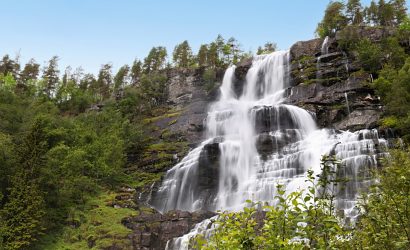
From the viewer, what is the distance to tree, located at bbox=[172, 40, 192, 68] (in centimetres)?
8303

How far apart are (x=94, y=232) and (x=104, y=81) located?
222 ft

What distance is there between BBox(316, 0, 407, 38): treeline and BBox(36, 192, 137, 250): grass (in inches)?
1811

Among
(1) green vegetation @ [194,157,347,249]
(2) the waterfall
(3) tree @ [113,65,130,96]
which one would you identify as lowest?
(1) green vegetation @ [194,157,347,249]

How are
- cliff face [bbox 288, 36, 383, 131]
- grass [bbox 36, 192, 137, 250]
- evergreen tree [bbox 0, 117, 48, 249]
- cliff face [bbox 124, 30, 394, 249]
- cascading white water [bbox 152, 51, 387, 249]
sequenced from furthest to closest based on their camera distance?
cliff face [bbox 288, 36, 383, 131] → cascading white water [bbox 152, 51, 387, 249] → cliff face [bbox 124, 30, 394, 249] → grass [bbox 36, 192, 137, 250] → evergreen tree [bbox 0, 117, 48, 249]

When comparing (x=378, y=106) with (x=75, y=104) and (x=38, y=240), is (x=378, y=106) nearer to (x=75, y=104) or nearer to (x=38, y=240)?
(x=38, y=240)

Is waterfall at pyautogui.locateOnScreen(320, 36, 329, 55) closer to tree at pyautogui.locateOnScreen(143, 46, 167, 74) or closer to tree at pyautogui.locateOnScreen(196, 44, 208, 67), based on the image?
tree at pyautogui.locateOnScreen(196, 44, 208, 67)

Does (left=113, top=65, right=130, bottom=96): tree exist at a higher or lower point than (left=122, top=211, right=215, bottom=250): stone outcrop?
higher

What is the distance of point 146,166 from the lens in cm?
4462

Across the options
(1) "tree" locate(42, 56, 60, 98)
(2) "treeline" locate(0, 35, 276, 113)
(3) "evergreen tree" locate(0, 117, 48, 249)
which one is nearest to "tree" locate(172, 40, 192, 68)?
(2) "treeline" locate(0, 35, 276, 113)

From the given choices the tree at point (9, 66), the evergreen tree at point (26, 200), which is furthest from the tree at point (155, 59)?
the evergreen tree at point (26, 200)

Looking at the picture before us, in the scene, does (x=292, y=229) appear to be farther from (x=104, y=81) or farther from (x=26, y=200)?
(x=104, y=81)

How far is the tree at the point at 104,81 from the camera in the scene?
294 feet

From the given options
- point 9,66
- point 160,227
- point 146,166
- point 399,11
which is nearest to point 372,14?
point 399,11

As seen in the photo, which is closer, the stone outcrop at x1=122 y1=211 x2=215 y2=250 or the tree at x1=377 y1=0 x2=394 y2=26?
the stone outcrop at x1=122 y1=211 x2=215 y2=250
